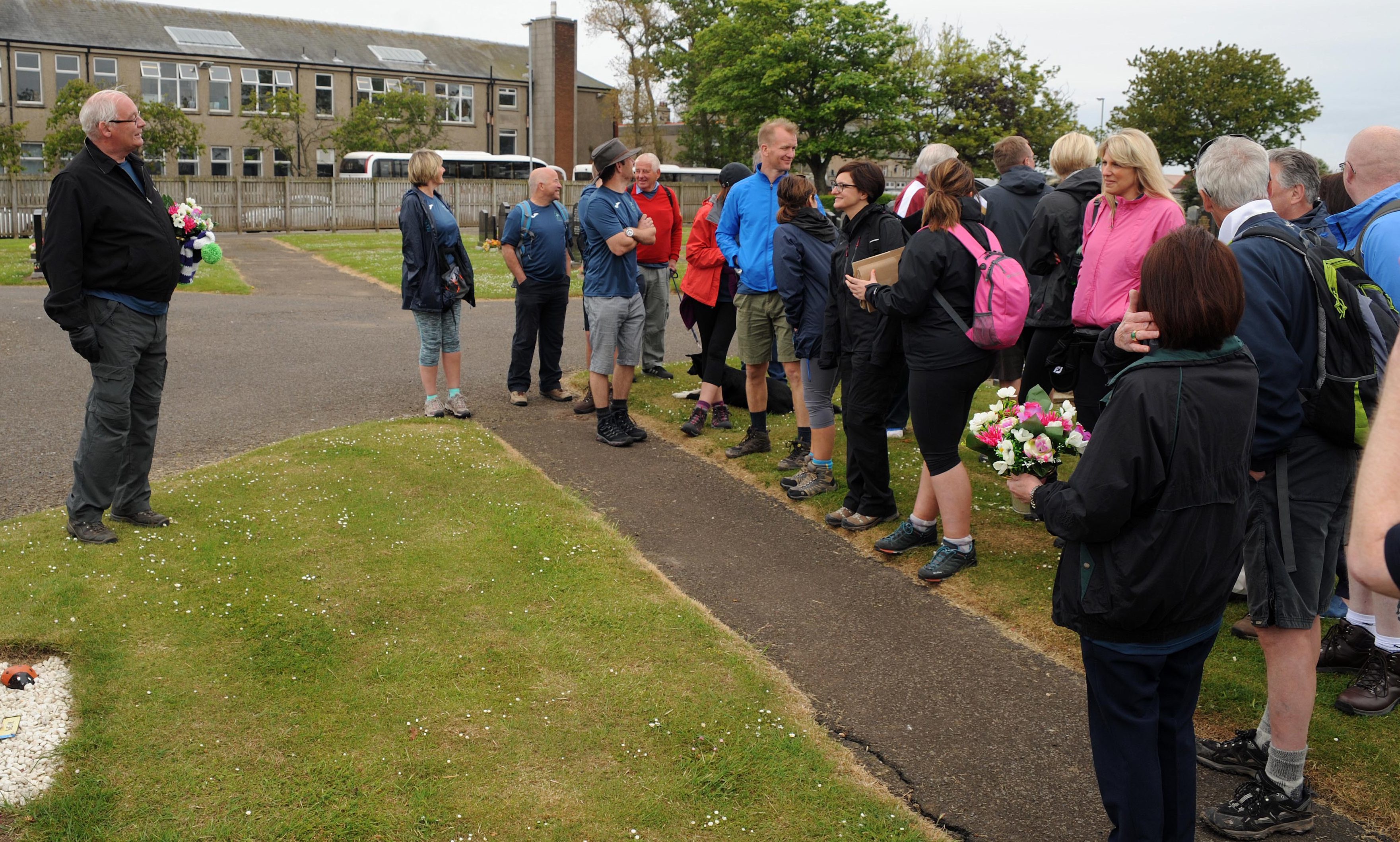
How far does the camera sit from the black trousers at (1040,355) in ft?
21.2

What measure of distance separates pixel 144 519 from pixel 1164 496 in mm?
5536

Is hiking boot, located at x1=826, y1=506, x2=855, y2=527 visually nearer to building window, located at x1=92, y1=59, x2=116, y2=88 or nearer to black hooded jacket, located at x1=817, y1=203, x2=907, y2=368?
black hooded jacket, located at x1=817, y1=203, x2=907, y2=368

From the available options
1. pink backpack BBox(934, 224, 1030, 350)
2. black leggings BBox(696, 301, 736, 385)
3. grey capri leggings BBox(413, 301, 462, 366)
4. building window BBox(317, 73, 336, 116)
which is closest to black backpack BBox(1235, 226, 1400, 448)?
pink backpack BBox(934, 224, 1030, 350)

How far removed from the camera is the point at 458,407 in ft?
30.4

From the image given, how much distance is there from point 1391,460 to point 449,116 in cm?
6040

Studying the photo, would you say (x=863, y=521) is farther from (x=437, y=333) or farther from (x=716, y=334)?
(x=437, y=333)

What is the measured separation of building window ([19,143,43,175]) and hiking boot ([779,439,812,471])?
5026 centimetres

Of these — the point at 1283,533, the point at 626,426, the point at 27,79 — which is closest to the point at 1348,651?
the point at 1283,533

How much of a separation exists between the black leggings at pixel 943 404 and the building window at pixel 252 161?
175 ft

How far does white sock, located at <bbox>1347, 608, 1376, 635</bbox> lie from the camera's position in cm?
462

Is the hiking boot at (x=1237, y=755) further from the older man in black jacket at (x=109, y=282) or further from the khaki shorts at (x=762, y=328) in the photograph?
the older man in black jacket at (x=109, y=282)

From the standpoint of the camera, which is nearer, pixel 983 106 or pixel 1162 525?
pixel 1162 525

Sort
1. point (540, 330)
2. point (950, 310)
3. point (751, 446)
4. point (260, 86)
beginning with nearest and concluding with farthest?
point (950, 310) → point (751, 446) → point (540, 330) → point (260, 86)

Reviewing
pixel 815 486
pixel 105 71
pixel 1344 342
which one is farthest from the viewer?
pixel 105 71
